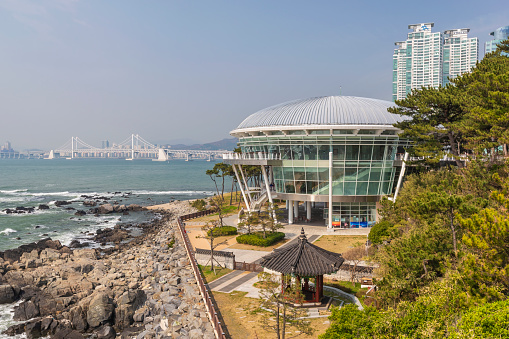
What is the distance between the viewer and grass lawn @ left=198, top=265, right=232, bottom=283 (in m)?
27.9

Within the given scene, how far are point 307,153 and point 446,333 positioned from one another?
33.4 metres

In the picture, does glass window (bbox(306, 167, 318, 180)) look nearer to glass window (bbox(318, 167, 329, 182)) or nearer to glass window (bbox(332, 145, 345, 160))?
glass window (bbox(318, 167, 329, 182))

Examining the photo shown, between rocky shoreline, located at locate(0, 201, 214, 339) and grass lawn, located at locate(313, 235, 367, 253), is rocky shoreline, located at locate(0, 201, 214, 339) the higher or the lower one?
the lower one

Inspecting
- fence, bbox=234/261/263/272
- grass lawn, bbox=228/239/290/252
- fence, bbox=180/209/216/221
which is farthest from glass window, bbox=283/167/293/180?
fence, bbox=234/261/263/272

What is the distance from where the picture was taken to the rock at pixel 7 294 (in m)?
31.5

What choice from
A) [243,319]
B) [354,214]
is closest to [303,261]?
[243,319]

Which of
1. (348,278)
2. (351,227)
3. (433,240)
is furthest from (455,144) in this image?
(433,240)

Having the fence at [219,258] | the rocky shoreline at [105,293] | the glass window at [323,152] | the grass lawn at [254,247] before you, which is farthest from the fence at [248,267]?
the glass window at [323,152]

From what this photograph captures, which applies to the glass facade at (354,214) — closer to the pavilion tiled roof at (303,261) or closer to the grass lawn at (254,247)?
the grass lawn at (254,247)

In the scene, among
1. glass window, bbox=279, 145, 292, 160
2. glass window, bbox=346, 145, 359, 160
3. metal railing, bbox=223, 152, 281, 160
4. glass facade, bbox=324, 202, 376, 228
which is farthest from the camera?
metal railing, bbox=223, 152, 281, 160

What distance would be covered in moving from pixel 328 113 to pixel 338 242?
15.2m

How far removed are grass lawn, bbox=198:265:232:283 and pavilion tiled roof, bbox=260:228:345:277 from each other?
7774 millimetres

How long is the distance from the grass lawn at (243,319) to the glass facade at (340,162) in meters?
23.4

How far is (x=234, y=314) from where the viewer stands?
20.9m
